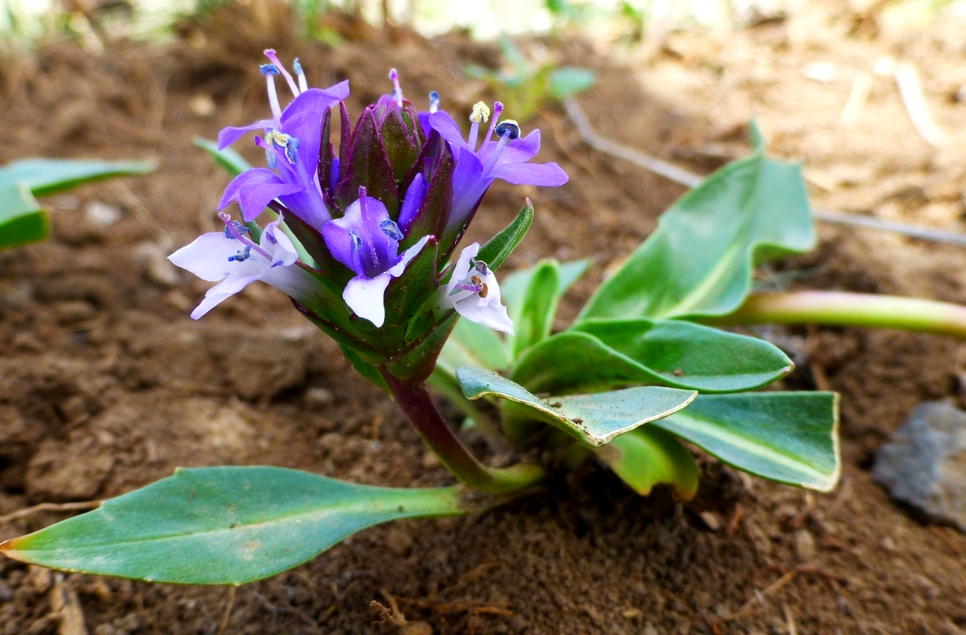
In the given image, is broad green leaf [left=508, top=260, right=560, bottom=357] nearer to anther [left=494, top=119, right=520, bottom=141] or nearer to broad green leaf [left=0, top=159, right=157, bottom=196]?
anther [left=494, top=119, right=520, bottom=141]

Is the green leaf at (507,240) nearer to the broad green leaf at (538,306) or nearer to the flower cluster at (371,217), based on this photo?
the flower cluster at (371,217)

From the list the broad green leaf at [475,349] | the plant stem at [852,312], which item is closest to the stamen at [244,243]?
the broad green leaf at [475,349]

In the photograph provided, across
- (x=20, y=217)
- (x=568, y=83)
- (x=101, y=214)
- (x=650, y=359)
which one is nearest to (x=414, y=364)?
(x=650, y=359)

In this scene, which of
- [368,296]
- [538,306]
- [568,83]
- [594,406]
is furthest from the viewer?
[568,83]

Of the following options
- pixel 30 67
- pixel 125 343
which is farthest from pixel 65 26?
pixel 125 343

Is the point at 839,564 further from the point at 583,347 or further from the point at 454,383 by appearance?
the point at 454,383

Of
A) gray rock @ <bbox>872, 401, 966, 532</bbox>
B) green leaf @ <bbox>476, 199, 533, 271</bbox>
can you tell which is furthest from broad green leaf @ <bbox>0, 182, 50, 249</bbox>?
gray rock @ <bbox>872, 401, 966, 532</bbox>

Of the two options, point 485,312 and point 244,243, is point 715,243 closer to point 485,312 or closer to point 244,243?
point 485,312
